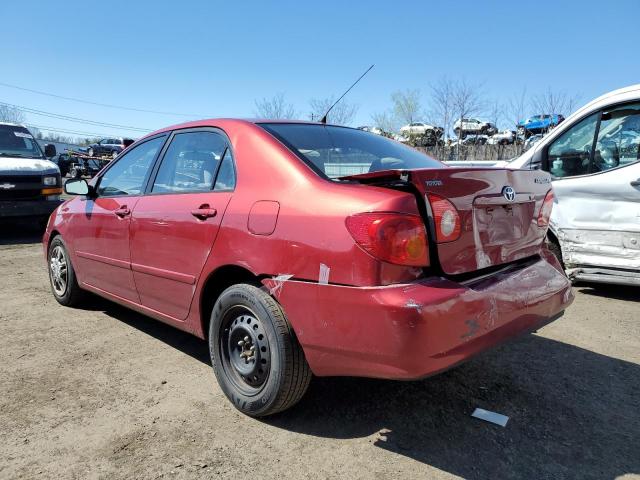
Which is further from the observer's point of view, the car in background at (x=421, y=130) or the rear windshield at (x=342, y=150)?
the car in background at (x=421, y=130)

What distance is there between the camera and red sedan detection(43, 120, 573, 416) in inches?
82.1

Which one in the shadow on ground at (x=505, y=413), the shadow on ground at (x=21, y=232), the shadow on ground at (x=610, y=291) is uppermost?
the shadow on ground at (x=505, y=413)

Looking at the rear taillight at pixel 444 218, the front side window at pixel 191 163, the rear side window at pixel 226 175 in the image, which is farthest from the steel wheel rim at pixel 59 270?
the rear taillight at pixel 444 218

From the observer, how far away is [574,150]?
516 centimetres

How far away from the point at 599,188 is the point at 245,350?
4001mm

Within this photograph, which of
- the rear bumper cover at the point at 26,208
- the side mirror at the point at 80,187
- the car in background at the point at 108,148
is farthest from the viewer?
the car in background at the point at 108,148

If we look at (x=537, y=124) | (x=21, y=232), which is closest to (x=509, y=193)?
(x=21, y=232)

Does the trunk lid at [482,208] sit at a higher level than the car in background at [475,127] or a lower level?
lower

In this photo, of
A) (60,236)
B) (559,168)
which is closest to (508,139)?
(559,168)

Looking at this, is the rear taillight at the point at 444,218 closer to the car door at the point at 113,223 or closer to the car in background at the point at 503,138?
the car door at the point at 113,223

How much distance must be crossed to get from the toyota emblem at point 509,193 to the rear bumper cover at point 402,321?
39cm

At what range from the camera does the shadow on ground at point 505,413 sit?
7.43 feet

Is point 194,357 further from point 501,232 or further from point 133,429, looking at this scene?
point 501,232

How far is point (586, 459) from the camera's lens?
7.47 ft
